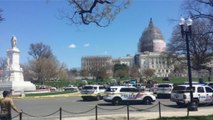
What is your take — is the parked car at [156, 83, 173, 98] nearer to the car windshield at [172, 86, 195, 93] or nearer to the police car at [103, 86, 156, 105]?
the police car at [103, 86, 156, 105]

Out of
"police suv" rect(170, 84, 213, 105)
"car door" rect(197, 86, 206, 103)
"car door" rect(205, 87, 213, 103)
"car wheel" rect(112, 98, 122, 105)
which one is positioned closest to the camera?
"police suv" rect(170, 84, 213, 105)

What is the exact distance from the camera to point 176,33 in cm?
7094

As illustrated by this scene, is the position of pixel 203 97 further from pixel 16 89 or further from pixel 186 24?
pixel 16 89

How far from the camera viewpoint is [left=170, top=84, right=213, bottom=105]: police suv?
30413mm

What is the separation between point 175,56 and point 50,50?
70122 millimetres

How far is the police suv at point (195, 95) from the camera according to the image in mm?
30413

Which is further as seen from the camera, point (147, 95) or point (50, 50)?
point (50, 50)

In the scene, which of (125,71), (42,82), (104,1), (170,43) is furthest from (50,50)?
(104,1)

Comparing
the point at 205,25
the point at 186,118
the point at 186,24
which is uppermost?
the point at 205,25

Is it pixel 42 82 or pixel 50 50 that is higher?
pixel 50 50

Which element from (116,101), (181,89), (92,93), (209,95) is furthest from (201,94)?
(92,93)

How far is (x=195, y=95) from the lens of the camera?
30.9 metres

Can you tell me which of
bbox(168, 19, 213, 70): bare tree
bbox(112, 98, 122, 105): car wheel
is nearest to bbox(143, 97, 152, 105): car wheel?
bbox(112, 98, 122, 105): car wheel

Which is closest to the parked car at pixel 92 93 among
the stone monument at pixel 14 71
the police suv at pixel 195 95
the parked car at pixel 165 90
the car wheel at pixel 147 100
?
the parked car at pixel 165 90
